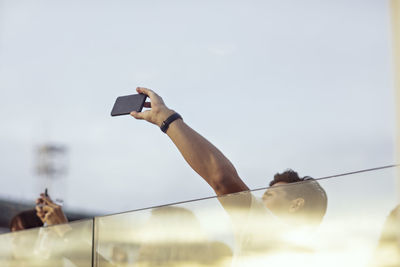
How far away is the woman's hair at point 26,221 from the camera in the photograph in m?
2.81

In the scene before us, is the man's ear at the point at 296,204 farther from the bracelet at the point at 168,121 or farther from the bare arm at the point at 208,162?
the bracelet at the point at 168,121

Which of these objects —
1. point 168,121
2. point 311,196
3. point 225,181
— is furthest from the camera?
point 168,121

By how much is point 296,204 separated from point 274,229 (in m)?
0.08

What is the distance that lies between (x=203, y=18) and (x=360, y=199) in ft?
27.6

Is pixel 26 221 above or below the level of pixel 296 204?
above

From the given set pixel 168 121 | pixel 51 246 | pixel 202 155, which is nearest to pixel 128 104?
pixel 168 121

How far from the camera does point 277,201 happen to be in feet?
4.86

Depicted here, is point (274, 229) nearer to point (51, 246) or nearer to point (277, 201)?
point (277, 201)

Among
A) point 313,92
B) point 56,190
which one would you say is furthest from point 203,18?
point 56,190

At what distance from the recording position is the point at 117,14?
8.62m

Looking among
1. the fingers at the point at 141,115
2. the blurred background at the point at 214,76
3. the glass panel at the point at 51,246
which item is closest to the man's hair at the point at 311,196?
the fingers at the point at 141,115

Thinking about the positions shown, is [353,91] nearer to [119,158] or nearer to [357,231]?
[119,158]

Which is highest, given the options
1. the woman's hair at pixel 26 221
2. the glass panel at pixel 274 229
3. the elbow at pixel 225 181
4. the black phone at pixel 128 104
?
the woman's hair at pixel 26 221

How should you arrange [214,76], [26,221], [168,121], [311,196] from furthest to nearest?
[214,76], [26,221], [168,121], [311,196]
